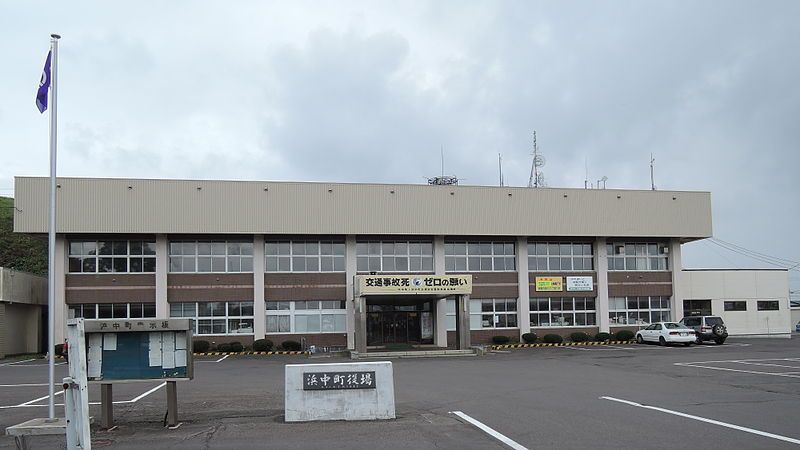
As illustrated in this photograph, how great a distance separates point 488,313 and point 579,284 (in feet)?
19.9

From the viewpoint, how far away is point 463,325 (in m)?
38.2

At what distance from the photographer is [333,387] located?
43.9 ft

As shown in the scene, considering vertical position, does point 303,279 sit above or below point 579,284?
above

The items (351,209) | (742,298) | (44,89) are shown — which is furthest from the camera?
(742,298)

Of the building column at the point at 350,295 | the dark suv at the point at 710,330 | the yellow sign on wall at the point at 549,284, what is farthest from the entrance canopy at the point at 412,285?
the dark suv at the point at 710,330

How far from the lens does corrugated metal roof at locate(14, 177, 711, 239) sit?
127 feet

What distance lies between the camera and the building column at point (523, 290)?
144 feet

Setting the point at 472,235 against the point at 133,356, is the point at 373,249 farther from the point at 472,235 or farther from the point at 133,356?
the point at 133,356

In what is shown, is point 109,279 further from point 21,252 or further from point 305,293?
point 21,252

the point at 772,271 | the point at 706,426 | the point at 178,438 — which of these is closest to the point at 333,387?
the point at 178,438

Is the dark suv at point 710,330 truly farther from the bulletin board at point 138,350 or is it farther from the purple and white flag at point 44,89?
the purple and white flag at point 44,89

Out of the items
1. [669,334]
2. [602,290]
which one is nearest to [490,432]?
[669,334]

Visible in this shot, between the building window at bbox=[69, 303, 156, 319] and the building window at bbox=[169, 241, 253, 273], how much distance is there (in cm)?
250

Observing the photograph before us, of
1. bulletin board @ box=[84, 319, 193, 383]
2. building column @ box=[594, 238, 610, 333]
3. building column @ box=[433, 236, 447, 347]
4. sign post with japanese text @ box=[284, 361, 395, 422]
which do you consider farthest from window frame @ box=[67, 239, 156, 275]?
sign post with japanese text @ box=[284, 361, 395, 422]
